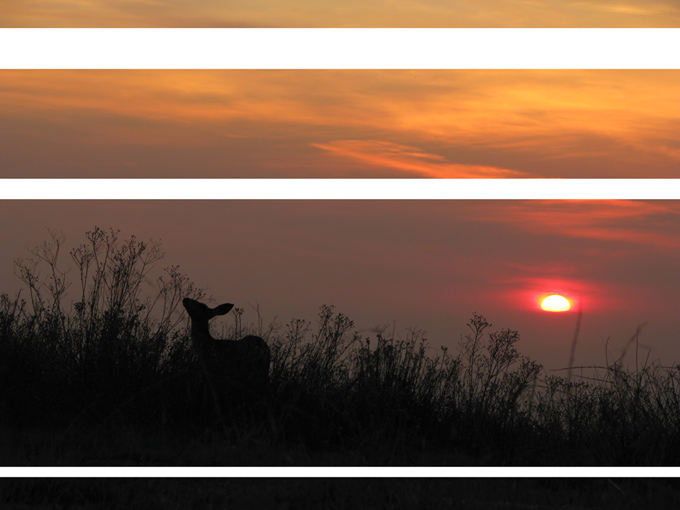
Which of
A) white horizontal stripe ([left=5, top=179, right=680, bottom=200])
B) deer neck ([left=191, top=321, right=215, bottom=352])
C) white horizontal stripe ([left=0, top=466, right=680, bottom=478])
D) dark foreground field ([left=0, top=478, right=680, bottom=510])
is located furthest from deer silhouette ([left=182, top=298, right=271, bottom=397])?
white horizontal stripe ([left=5, top=179, right=680, bottom=200])

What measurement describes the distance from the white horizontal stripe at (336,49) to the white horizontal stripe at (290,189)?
508 mm

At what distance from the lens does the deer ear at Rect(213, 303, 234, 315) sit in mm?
7594

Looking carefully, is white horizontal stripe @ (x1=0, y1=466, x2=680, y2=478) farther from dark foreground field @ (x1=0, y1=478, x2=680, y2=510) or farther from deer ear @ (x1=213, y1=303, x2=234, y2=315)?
deer ear @ (x1=213, y1=303, x2=234, y2=315)

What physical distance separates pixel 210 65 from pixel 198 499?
6.59ft

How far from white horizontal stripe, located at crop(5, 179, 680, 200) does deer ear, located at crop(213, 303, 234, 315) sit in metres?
4.30

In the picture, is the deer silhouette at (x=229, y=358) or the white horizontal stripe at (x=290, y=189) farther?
the deer silhouette at (x=229, y=358)

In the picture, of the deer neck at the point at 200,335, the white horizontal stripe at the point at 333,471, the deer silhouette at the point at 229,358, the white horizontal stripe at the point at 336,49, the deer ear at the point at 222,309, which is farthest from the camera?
the deer ear at the point at 222,309

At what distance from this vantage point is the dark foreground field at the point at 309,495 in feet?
13.2

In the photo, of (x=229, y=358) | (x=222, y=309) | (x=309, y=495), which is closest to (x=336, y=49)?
(x=309, y=495)

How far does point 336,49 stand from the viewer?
3521 mm

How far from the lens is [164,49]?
11.6 feet

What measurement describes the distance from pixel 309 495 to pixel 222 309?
3668 mm

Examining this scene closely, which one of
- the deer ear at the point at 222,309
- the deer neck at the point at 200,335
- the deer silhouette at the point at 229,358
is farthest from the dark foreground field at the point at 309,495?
the deer ear at the point at 222,309

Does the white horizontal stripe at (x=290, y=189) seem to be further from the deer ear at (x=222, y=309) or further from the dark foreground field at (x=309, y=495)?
the deer ear at (x=222, y=309)
